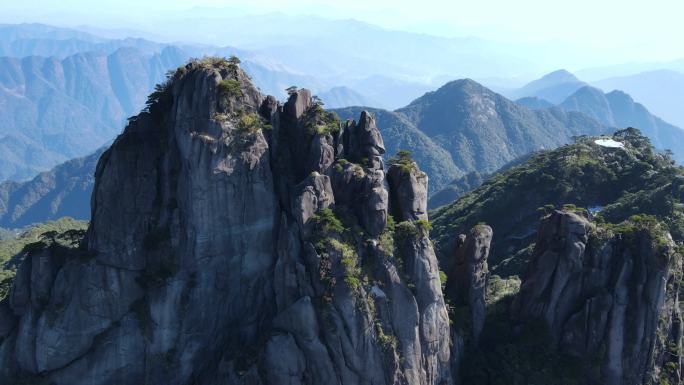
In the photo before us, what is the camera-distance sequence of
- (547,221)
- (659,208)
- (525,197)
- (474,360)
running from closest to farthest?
1. (474,360)
2. (547,221)
3. (659,208)
4. (525,197)

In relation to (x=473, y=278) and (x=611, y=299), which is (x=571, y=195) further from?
(x=473, y=278)

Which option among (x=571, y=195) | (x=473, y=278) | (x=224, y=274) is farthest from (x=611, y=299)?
(x=571, y=195)

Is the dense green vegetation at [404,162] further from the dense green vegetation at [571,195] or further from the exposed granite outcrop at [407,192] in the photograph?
the dense green vegetation at [571,195]

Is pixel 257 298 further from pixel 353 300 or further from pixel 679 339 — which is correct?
pixel 679 339

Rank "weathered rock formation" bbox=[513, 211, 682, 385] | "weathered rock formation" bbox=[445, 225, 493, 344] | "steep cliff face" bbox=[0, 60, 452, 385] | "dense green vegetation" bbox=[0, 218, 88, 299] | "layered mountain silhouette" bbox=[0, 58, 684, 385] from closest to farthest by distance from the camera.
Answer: "steep cliff face" bbox=[0, 60, 452, 385]
"layered mountain silhouette" bbox=[0, 58, 684, 385]
"weathered rock formation" bbox=[513, 211, 682, 385]
"dense green vegetation" bbox=[0, 218, 88, 299]
"weathered rock formation" bbox=[445, 225, 493, 344]

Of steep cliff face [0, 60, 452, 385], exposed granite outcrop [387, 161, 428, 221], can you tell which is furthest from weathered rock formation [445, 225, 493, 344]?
exposed granite outcrop [387, 161, 428, 221]

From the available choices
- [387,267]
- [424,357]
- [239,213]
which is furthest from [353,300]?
[239,213]

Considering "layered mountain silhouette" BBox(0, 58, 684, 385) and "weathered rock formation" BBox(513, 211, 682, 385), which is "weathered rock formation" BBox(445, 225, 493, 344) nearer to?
"layered mountain silhouette" BBox(0, 58, 684, 385)
